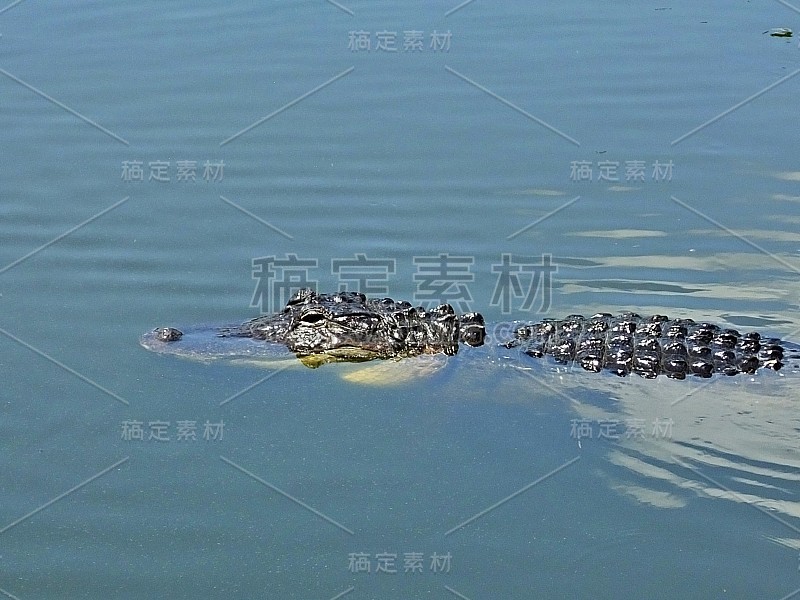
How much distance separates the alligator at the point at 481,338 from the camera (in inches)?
300

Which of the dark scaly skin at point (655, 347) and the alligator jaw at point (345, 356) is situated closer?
the dark scaly skin at point (655, 347)

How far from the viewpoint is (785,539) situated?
6.39 meters

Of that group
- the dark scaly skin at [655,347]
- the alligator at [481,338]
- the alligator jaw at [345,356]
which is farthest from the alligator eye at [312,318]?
the dark scaly skin at [655,347]

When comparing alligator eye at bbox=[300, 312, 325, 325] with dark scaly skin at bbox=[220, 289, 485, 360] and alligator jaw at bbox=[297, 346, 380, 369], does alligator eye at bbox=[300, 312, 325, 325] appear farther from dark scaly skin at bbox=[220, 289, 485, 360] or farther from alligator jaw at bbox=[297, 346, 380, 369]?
alligator jaw at bbox=[297, 346, 380, 369]

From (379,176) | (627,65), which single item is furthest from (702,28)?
(379,176)

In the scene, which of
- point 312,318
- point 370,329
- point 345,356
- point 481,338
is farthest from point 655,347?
point 312,318

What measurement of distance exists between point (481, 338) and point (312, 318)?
4.10 ft

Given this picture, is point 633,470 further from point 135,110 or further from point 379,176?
point 135,110

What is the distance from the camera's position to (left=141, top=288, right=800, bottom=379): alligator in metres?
7.62

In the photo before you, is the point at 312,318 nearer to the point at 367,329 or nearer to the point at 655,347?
the point at 367,329

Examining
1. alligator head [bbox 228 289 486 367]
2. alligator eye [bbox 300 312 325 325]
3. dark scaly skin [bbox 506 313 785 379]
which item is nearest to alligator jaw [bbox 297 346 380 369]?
alligator head [bbox 228 289 486 367]

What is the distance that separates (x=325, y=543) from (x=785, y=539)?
260 cm

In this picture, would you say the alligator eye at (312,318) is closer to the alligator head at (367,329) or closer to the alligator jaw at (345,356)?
the alligator head at (367,329)

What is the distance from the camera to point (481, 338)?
8.30 metres
